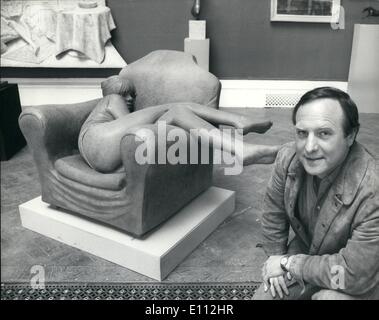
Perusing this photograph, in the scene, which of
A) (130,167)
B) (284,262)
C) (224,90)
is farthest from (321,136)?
(224,90)

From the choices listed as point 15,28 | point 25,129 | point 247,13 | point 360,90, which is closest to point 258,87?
point 247,13

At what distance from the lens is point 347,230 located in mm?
1416

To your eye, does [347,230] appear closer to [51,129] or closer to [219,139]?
[219,139]

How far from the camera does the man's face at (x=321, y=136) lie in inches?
51.9

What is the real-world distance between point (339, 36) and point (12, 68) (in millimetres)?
4924

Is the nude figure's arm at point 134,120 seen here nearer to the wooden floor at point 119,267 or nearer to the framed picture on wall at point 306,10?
the wooden floor at point 119,267

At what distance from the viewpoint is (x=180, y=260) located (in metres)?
2.56

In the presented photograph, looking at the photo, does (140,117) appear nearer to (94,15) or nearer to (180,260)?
(180,260)

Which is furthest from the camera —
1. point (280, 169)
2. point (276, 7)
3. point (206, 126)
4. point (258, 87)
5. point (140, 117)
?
point (258, 87)

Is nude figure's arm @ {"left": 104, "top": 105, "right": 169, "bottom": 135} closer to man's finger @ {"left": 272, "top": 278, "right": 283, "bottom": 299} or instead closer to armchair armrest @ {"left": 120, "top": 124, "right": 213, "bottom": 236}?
armchair armrest @ {"left": 120, "top": 124, "right": 213, "bottom": 236}

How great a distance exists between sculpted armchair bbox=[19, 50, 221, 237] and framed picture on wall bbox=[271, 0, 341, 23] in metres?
3.25

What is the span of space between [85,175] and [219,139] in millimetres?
946

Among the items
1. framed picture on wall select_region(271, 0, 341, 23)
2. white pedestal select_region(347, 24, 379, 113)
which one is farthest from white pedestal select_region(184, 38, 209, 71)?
white pedestal select_region(347, 24, 379, 113)

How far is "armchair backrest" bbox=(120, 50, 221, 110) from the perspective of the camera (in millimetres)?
2957
